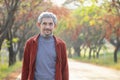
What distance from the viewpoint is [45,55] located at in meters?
5.98

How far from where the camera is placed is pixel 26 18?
1358 inches

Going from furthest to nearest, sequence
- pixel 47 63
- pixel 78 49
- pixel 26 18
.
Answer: pixel 78 49, pixel 26 18, pixel 47 63

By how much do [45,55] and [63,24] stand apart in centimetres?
5291

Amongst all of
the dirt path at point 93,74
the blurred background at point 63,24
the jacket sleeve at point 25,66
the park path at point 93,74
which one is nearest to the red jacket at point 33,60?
the jacket sleeve at point 25,66

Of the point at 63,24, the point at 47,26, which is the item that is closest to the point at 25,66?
the point at 47,26

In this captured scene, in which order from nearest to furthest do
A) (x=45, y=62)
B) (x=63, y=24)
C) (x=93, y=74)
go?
(x=45, y=62)
(x=93, y=74)
(x=63, y=24)

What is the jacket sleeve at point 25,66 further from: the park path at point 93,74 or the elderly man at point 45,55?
the park path at point 93,74

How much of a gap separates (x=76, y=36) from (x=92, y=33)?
28.0ft

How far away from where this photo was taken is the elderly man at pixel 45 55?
19.6ft

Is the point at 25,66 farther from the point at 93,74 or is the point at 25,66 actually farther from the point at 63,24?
the point at 63,24

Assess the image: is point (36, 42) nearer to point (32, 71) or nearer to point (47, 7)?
point (32, 71)

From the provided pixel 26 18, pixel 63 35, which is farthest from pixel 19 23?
pixel 63 35

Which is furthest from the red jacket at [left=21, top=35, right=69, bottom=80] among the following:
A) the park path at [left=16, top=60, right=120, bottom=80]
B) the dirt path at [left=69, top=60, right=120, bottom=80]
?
the dirt path at [left=69, top=60, right=120, bottom=80]

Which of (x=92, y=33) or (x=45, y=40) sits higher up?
(x=45, y=40)
